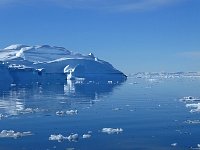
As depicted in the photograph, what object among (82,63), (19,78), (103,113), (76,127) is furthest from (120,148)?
(82,63)

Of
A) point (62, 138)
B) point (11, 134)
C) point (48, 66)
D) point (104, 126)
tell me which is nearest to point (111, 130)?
point (104, 126)

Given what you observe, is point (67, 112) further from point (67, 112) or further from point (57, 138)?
point (57, 138)

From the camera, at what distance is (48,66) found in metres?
93.6

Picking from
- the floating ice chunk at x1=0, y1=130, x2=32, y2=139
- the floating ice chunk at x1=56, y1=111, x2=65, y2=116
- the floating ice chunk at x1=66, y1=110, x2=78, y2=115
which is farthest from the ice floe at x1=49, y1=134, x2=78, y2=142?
the floating ice chunk at x1=66, y1=110, x2=78, y2=115

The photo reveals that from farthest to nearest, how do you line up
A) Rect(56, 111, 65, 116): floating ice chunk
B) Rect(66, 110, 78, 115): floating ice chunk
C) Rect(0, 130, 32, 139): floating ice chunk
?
Rect(66, 110, 78, 115): floating ice chunk
Rect(56, 111, 65, 116): floating ice chunk
Rect(0, 130, 32, 139): floating ice chunk

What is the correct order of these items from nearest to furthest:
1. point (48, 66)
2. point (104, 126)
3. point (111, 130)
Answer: point (111, 130) → point (104, 126) → point (48, 66)

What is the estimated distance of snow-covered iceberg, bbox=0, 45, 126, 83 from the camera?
77250mm

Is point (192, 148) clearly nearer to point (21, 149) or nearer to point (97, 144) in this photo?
point (97, 144)

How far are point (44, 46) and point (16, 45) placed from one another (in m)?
10.3

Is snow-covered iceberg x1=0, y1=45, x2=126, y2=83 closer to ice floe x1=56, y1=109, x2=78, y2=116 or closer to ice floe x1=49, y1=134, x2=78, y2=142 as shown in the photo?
ice floe x1=56, y1=109, x2=78, y2=116

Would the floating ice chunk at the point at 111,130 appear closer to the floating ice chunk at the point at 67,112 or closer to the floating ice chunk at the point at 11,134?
the floating ice chunk at the point at 11,134

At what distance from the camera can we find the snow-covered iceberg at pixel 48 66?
7725 centimetres

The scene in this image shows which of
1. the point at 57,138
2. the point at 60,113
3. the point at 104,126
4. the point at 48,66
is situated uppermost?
the point at 48,66

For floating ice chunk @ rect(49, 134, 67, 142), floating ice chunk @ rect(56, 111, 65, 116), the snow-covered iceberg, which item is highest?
the snow-covered iceberg
